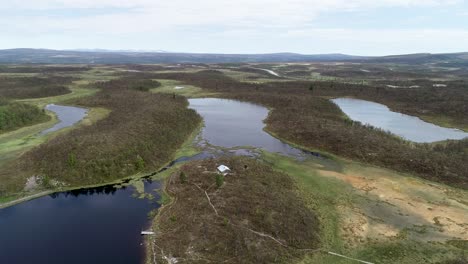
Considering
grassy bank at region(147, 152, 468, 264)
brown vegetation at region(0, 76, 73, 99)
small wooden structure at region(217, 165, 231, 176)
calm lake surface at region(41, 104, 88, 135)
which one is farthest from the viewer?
brown vegetation at region(0, 76, 73, 99)

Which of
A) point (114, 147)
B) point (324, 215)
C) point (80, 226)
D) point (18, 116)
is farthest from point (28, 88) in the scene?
point (324, 215)

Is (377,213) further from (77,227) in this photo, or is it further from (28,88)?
(28,88)

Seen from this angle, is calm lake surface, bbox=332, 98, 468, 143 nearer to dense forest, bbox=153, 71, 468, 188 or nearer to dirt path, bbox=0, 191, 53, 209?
dense forest, bbox=153, 71, 468, 188

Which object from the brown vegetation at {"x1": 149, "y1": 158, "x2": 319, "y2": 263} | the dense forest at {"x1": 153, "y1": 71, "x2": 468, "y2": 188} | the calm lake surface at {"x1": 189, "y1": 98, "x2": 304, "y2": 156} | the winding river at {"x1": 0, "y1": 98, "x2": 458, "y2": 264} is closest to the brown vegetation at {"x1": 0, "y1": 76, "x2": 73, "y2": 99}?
the calm lake surface at {"x1": 189, "y1": 98, "x2": 304, "y2": 156}

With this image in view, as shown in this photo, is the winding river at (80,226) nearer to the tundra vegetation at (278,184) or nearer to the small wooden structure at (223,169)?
the tundra vegetation at (278,184)

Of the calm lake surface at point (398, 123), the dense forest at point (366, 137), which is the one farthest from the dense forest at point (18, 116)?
the calm lake surface at point (398, 123)

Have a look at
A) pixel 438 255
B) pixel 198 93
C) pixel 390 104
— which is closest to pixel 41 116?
pixel 198 93

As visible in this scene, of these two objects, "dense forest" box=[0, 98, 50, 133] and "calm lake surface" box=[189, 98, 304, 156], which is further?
"dense forest" box=[0, 98, 50, 133]
